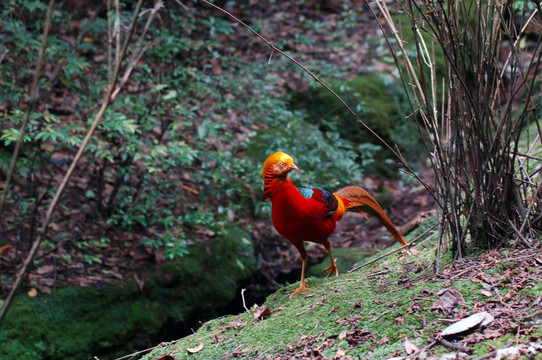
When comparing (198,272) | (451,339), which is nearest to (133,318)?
(198,272)

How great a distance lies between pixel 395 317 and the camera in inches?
83.4

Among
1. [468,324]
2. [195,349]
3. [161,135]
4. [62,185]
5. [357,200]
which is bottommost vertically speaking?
[195,349]

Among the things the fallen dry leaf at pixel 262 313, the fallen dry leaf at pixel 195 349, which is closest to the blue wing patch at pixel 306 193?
the fallen dry leaf at pixel 262 313

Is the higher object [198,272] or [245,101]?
[245,101]

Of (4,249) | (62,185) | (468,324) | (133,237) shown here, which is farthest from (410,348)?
(4,249)

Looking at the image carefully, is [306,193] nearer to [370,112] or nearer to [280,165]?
[280,165]

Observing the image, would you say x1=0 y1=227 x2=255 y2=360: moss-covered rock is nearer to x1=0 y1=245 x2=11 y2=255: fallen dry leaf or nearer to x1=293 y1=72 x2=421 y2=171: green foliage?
x1=0 y1=245 x2=11 y2=255: fallen dry leaf

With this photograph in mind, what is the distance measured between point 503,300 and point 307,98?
584 centimetres

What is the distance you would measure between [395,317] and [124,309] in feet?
8.60

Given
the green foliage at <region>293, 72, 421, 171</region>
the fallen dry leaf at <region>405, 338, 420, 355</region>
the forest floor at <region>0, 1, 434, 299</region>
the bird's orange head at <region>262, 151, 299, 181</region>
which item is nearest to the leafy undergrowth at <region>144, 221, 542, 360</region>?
the fallen dry leaf at <region>405, 338, 420, 355</region>

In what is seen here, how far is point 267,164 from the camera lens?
284cm

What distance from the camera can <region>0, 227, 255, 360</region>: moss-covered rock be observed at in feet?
11.8

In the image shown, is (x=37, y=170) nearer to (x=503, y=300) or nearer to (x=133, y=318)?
(x=133, y=318)

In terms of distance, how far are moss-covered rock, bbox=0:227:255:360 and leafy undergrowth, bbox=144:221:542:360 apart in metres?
1.33
